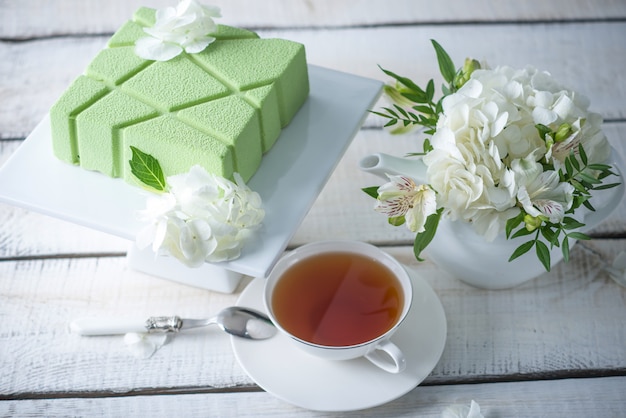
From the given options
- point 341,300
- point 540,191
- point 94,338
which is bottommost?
point 94,338

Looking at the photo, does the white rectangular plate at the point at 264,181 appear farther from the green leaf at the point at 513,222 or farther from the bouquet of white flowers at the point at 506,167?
the green leaf at the point at 513,222

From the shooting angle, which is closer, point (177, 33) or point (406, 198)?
point (406, 198)

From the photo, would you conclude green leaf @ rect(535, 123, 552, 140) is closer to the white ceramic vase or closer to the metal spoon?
the white ceramic vase

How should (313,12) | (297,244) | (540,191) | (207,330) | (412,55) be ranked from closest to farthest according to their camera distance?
(540,191) < (207,330) < (297,244) < (412,55) < (313,12)

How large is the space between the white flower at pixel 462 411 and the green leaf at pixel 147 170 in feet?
1.74

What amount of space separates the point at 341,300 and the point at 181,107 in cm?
39

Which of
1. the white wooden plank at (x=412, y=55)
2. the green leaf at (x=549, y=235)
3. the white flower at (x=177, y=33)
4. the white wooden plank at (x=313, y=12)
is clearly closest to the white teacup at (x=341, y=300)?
the green leaf at (x=549, y=235)

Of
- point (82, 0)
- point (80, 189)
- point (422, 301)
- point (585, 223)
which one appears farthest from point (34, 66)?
point (585, 223)

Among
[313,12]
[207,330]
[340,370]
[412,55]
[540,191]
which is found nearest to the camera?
[540,191]

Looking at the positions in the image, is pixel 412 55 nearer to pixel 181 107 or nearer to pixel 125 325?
pixel 181 107

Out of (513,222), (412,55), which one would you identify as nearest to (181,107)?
(513,222)

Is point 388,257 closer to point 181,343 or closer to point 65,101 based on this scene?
point 181,343

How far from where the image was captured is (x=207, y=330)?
4.41 feet

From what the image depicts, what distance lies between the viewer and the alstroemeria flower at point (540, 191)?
1.12 metres
